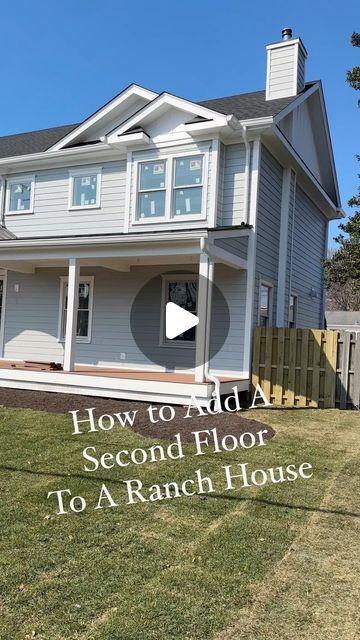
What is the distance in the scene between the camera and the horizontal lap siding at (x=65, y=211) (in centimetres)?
1193

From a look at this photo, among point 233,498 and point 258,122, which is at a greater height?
point 258,122

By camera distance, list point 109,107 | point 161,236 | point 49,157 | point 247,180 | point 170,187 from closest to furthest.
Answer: point 161,236, point 247,180, point 170,187, point 109,107, point 49,157

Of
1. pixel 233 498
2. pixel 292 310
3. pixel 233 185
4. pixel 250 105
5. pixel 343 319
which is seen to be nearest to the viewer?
pixel 233 498

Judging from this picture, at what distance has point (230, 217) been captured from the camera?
34.6 ft

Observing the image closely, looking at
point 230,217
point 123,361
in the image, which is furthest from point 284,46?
point 123,361

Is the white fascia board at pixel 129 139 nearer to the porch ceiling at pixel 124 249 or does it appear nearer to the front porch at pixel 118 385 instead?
the porch ceiling at pixel 124 249

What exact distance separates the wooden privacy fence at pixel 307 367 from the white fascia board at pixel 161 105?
463 centimetres

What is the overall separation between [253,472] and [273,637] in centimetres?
278

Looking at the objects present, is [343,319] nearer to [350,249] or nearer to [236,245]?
[350,249]

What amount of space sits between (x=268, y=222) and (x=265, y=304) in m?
1.80

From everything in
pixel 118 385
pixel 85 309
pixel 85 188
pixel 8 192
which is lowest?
pixel 118 385

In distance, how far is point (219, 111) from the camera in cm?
1142

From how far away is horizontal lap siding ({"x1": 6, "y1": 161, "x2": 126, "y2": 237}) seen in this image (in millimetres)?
11930

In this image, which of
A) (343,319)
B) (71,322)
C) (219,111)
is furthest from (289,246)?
(343,319)
